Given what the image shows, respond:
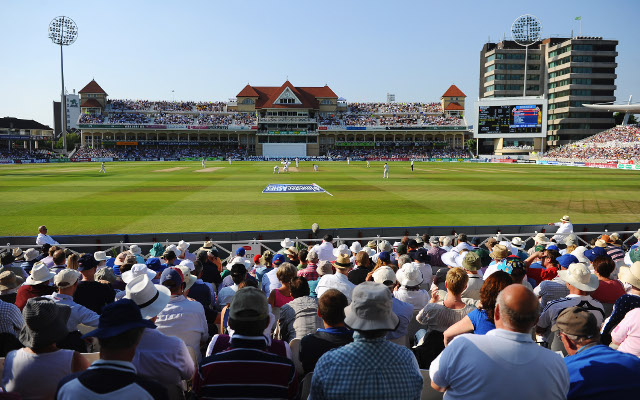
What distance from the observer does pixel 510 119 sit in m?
71.9

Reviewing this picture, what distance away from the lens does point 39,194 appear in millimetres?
28578

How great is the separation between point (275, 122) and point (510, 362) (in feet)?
342

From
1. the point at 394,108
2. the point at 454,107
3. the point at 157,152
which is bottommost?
the point at 157,152

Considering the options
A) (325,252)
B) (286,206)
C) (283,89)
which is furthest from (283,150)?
(325,252)

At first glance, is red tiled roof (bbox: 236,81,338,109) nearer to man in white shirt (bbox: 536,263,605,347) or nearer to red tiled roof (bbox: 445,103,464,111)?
red tiled roof (bbox: 445,103,464,111)

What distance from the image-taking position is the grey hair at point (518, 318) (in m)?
2.79

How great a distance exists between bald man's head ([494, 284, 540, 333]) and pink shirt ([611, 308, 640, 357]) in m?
1.66

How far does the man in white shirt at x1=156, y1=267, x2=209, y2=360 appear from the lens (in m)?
4.59

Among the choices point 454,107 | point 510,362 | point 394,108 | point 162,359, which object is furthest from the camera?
point 394,108

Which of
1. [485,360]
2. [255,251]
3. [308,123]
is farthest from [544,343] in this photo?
Result: [308,123]

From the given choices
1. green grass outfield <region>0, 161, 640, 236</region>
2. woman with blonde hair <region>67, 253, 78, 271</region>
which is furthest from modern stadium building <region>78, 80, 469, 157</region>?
woman with blonde hair <region>67, 253, 78, 271</region>

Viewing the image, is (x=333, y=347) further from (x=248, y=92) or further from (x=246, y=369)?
(x=248, y=92)

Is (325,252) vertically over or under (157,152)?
under

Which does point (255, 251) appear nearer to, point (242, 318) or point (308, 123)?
point (242, 318)
